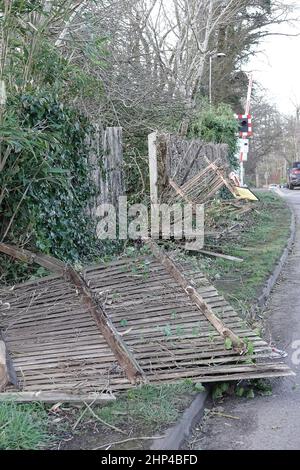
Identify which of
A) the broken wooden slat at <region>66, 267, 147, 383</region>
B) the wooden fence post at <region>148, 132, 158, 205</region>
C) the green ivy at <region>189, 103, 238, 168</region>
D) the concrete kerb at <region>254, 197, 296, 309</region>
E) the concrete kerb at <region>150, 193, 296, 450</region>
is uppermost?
the green ivy at <region>189, 103, 238, 168</region>

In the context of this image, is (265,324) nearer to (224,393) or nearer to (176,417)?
(224,393)

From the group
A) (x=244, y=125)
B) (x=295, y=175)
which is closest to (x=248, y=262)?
(x=244, y=125)

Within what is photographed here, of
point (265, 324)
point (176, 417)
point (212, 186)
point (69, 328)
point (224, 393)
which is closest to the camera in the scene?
point (176, 417)

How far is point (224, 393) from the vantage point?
4.25 m

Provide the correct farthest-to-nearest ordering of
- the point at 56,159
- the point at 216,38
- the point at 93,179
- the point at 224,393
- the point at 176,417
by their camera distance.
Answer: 1. the point at 216,38
2. the point at 93,179
3. the point at 56,159
4. the point at 224,393
5. the point at 176,417

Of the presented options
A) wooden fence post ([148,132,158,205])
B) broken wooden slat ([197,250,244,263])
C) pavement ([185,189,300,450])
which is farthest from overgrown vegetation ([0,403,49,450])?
wooden fence post ([148,132,158,205])

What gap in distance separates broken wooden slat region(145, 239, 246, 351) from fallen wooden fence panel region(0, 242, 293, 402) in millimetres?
34

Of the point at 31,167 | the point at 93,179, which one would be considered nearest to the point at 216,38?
the point at 93,179

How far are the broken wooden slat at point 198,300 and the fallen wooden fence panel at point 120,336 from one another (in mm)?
34

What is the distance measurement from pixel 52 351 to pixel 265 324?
2599mm

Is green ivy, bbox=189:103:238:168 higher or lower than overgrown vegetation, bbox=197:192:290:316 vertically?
higher

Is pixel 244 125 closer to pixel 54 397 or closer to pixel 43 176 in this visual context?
pixel 43 176

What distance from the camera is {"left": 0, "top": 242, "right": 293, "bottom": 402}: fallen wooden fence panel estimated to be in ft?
13.3

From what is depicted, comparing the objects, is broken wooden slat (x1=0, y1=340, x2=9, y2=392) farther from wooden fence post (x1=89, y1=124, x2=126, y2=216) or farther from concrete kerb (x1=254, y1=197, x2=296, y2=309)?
wooden fence post (x1=89, y1=124, x2=126, y2=216)
